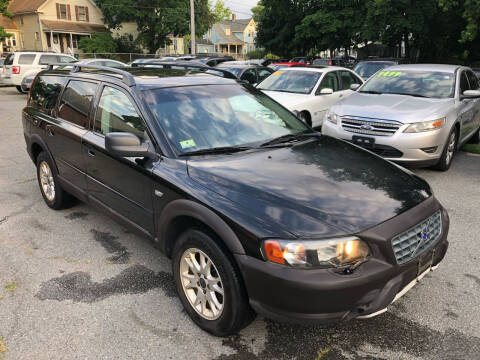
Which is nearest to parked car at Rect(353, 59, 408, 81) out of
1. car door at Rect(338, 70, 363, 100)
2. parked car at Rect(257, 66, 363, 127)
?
car door at Rect(338, 70, 363, 100)

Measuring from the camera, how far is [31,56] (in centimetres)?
1881

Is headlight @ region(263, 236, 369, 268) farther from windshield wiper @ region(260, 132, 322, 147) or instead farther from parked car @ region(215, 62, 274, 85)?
parked car @ region(215, 62, 274, 85)

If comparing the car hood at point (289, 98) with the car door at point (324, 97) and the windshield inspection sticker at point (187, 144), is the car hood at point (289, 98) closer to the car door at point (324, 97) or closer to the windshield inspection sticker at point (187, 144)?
the car door at point (324, 97)

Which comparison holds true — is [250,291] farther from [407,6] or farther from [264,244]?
[407,6]

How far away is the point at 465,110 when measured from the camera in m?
7.11

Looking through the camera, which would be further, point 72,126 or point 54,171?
point 54,171

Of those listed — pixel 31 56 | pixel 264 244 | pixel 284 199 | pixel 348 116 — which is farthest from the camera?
pixel 31 56

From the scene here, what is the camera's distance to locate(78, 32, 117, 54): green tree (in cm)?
4064

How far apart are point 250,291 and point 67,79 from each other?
10.9 feet

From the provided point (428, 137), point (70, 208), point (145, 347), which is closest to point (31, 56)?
point (70, 208)

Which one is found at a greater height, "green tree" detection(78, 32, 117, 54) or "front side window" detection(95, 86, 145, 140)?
"green tree" detection(78, 32, 117, 54)

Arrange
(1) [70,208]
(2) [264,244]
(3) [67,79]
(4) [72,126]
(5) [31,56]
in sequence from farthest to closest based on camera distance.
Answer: (5) [31,56]
(1) [70,208]
(3) [67,79]
(4) [72,126]
(2) [264,244]

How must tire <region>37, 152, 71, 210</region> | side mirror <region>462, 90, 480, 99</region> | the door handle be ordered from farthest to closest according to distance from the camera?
side mirror <region>462, 90, 480, 99</region>, tire <region>37, 152, 71, 210</region>, the door handle

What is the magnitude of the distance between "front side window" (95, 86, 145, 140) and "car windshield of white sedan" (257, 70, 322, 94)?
615 cm
